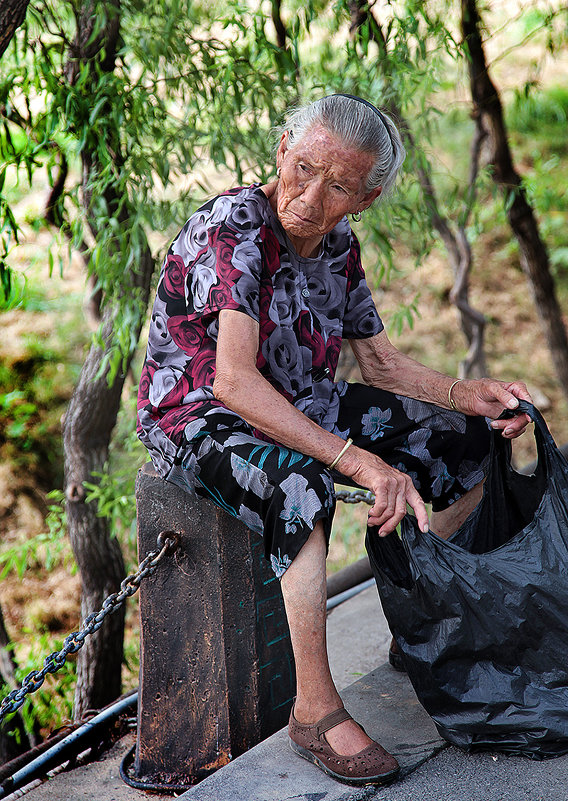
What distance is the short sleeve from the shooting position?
2428 millimetres

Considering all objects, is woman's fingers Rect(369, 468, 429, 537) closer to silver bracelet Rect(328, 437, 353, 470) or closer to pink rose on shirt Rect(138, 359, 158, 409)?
silver bracelet Rect(328, 437, 353, 470)

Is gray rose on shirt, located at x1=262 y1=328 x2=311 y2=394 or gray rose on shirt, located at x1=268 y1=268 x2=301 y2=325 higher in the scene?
gray rose on shirt, located at x1=268 y1=268 x2=301 y2=325

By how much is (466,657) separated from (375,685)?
490 millimetres

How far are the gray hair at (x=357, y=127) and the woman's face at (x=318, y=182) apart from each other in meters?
0.02

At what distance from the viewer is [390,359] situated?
2506 millimetres

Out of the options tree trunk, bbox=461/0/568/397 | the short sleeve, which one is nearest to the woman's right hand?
the short sleeve

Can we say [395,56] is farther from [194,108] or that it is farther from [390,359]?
[390,359]

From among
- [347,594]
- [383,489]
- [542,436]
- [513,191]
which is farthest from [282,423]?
[513,191]

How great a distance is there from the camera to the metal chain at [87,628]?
6.47 feet

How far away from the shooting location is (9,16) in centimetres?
239

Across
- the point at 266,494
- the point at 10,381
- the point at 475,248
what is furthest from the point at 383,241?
the point at 475,248

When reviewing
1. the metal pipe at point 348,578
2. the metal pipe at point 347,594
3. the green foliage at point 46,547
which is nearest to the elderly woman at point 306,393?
the metal pipe at point 347,594

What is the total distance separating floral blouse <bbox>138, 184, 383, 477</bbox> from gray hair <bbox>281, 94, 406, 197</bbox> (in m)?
0.24

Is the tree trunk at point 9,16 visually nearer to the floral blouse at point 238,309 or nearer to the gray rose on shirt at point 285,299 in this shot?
the floral blouse at point 238,309
